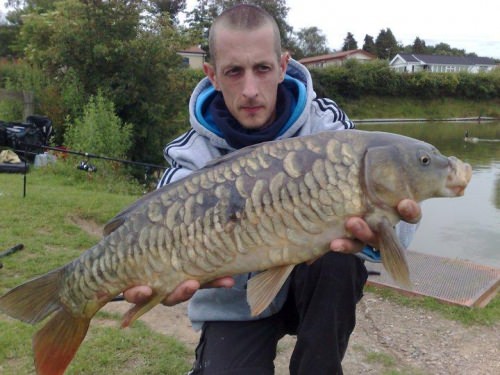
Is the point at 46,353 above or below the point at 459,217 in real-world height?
above

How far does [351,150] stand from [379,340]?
1.35 metres

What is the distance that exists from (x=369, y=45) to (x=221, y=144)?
49281 millimetres

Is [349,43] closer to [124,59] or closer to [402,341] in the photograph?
[124,59]

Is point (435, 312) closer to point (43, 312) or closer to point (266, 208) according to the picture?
point (266, 208)

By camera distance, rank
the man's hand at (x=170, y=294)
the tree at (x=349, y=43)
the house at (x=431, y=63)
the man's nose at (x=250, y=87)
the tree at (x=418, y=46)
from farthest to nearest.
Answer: the tree at (x=349, y=43)
the tree at (x=418, y=46)
the house at (x=431, y=63)
the man's nose at (x=250, y=87)
the man's hand at (x=170, y=294)

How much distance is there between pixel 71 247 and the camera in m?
3.35

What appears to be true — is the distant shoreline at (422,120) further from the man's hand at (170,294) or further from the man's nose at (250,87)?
the man's hand at (170,294)

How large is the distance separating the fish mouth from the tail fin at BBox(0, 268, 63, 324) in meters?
0.95

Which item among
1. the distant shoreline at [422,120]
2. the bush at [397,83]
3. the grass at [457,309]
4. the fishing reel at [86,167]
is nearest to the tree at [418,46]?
the bush at [397,83]

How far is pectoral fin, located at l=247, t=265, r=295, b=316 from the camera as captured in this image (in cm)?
123

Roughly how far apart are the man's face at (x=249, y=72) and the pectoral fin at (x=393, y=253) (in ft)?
1.95

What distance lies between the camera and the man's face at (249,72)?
5.17ft

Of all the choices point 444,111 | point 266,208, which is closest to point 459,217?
point 266,208

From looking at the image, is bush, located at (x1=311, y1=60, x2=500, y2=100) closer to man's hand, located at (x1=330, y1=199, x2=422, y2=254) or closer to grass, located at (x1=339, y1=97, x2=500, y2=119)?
grass, located at (x1=339, y1=97, x2=500, y2=119)
